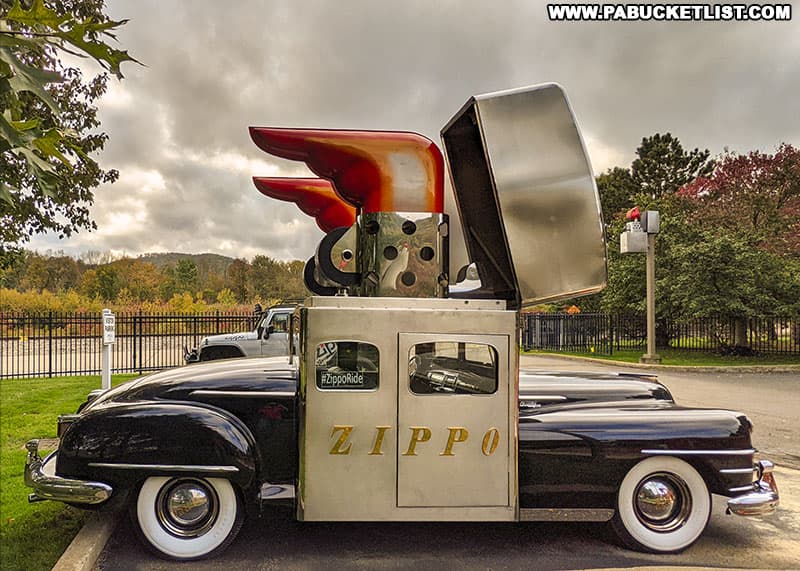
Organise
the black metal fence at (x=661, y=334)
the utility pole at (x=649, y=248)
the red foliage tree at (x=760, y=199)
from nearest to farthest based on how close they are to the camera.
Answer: the utility pole at (x=649, y=248) < the black metal fence at (x=661, y=334) < the red foliage tree at (x=760, y=199)

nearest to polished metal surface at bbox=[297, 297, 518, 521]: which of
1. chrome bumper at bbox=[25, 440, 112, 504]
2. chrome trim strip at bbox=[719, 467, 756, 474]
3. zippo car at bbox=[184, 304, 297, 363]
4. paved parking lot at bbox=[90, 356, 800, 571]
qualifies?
paved parking lot at bbox=[90, 356, 800, 571]

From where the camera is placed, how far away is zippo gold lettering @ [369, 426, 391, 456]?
413cm

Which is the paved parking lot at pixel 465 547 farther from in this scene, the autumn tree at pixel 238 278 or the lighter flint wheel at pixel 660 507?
the autumn tree at pixel 238 278

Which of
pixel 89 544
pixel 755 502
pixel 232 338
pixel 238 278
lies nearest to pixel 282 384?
pixel 89 544

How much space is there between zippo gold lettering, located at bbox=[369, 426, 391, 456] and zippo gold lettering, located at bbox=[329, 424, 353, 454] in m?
0.17

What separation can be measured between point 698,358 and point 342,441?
2057 centimetres

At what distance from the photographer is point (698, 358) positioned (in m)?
21.4

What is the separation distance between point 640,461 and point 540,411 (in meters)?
0.80

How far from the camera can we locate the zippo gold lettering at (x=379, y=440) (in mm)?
4129

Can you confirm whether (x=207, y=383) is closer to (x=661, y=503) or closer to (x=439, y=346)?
(x=439, y=346)

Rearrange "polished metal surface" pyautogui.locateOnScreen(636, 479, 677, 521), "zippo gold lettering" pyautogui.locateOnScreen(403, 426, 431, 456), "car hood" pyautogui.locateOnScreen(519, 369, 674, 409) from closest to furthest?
"zippo gold lettering" pyautogui.locateOnScreen(403, 426, 431, 456) → "polished metal surface" pyautogui.locateOnScreen(636, 479, 677, 521) → "car hood" pyautogui.locateOnScreen(519, 369, 674, 409)

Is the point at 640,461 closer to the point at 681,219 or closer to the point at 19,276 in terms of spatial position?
the point at 681,219

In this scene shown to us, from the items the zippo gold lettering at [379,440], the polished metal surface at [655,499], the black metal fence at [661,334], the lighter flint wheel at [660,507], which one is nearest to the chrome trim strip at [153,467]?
the zippo gold lettering at [379,440]

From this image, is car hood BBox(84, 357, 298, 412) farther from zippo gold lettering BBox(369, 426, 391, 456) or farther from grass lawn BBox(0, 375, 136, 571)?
grass lawn BBox(0, 375, 136, 571)
